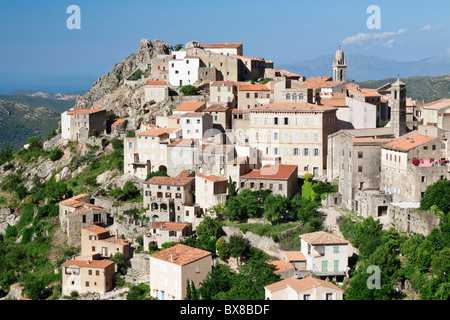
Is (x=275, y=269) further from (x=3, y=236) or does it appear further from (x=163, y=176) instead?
(x=3, y=236)

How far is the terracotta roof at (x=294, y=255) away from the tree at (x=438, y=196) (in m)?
8.76

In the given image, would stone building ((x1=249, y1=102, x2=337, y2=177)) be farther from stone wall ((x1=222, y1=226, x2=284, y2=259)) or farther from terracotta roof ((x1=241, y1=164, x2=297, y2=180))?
stone wall ((x1=222, y1=226, x2=284, y2=259))

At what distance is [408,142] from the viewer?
151 feet

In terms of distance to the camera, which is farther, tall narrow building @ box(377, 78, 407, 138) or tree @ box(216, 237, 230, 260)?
tall narrow building @ box(377, 78, 407, 138)

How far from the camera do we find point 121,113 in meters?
80.6

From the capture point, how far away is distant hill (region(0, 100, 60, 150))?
16425 centimetres

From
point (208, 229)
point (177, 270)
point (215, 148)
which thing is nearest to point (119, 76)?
point (215, 148)

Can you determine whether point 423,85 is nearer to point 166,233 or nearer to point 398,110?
point 398,110

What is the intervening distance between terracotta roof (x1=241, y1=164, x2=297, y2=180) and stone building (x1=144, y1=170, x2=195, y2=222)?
5.15m

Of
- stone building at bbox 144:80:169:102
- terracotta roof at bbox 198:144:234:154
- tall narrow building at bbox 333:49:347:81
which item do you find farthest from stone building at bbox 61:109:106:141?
tall narrow building at bbox 333:49:347:81

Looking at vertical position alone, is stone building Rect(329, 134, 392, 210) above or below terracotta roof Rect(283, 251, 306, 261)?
above

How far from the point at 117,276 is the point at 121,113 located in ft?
113

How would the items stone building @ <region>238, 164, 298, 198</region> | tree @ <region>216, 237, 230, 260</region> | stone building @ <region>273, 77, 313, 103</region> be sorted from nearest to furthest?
tree @ <region>216, 237, 230, 260</region>
stone building @ <region>238, 164, 298, 198</region>
stone building @ <region>273, 77, 313, 103</region>
